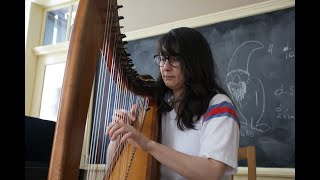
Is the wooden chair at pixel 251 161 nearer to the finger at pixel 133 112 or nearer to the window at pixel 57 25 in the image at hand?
the finger at pixel 133 112

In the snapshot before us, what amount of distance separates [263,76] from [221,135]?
1.33 meters

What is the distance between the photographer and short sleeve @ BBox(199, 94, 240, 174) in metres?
0.91

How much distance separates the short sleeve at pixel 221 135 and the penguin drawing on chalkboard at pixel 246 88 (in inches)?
46.9

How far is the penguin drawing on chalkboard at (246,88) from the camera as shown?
2145 millimetres

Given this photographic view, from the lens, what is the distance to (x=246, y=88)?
2223mm

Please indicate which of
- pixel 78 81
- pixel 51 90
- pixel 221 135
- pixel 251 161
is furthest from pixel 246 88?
pixel 51 90

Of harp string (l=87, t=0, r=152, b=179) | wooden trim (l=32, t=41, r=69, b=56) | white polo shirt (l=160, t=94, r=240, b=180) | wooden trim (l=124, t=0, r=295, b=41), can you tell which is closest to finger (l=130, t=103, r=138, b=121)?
harp string (l=87, t=0, r=152, b=179)

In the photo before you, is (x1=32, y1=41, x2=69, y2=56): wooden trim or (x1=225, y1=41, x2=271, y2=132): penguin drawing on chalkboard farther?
(x1=32, y1=41, x2=69, y2=56): wooden trim

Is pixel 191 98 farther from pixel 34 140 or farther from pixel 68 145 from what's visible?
pixel 34 140

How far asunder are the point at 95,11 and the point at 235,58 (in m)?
1.85

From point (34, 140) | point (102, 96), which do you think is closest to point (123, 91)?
point (102, 96)

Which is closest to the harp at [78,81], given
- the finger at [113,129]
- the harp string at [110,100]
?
the harp string at [110,100]

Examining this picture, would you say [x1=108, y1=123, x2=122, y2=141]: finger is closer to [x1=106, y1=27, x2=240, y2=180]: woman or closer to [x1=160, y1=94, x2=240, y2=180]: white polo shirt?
[x1=106, y1=27, x2=240, y2=180]: woman

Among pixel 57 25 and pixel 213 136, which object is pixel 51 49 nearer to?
pixel 57 25
